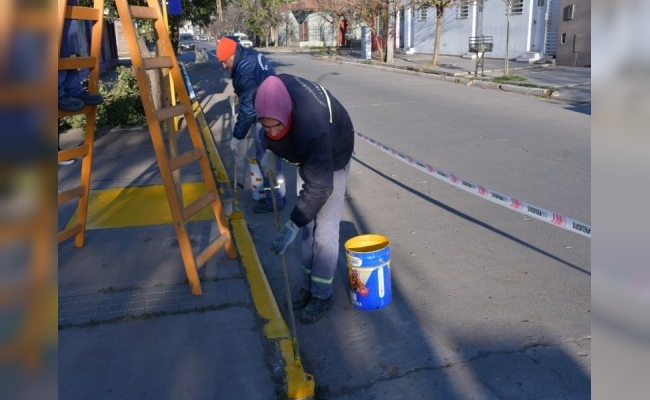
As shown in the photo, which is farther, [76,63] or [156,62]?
[76,63]

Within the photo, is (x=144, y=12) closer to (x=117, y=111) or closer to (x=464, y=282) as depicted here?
(x=464, y=282)

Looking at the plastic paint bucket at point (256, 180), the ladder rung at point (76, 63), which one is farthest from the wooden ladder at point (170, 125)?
the plastic paint bucket at point (256, 180)

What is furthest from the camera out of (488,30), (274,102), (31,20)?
(488,30)

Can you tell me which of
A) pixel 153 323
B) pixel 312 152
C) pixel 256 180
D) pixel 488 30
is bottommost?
pixel 153 323

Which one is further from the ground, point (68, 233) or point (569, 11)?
point (569, 11)

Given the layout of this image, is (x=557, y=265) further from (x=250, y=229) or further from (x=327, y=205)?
(x=250, y=229)

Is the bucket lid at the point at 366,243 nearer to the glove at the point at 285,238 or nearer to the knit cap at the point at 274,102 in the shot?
the glove at the point at 285,238

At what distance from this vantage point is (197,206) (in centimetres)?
464

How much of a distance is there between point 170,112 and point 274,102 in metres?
1.40

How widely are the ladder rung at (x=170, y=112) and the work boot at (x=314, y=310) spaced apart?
1.73 meters

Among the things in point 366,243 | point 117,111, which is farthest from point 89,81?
point 117,111

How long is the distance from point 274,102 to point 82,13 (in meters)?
2.00

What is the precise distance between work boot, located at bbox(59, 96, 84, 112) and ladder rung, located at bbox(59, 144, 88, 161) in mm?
345

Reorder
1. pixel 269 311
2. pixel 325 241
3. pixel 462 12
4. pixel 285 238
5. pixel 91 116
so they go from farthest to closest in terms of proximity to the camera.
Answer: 1. pixel 462 12
2. pixel 91 116
3. pixel 269 311
4. pixel 325 241
5. pixel 285 238
